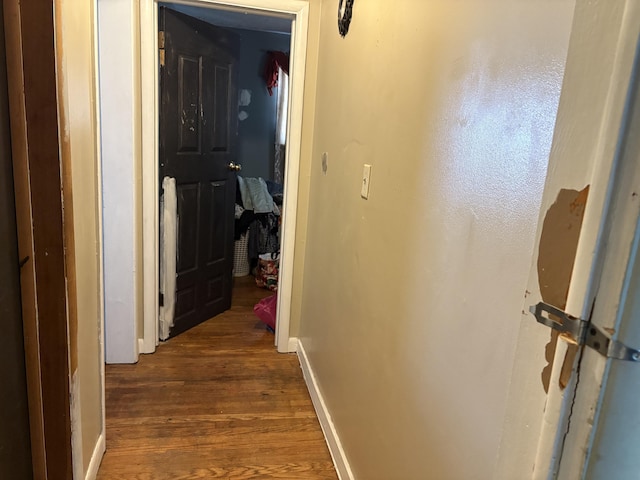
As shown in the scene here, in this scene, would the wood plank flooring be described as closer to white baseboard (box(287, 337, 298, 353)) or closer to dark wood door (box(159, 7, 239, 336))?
white baseboard (box(287, 337, 298, 353))

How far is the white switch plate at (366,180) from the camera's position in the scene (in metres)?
1.57

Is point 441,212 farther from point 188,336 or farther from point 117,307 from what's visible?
point 188,336

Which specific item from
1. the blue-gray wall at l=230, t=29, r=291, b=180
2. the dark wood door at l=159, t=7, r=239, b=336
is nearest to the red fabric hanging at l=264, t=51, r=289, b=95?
the blue-gray wall at l=230, t=29, r=291, b=180

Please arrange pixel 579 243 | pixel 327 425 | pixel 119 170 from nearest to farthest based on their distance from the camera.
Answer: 1. pixel 579 243
2. pixel 327 425
3. pixel 119 170

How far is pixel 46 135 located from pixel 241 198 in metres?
2.92

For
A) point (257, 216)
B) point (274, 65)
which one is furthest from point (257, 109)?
point (257, 216)

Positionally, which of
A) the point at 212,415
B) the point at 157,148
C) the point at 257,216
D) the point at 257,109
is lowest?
the point at 212,415

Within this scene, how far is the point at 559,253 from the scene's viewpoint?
553mm

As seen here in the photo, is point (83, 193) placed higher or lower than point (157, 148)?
lower

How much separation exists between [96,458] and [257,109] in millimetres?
3456

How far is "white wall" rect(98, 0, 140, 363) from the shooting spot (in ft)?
7.30

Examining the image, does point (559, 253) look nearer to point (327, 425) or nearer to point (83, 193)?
point (83, 193)

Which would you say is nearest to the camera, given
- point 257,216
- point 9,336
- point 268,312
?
point 9,336

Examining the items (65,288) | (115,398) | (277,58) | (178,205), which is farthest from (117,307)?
(277,58)
